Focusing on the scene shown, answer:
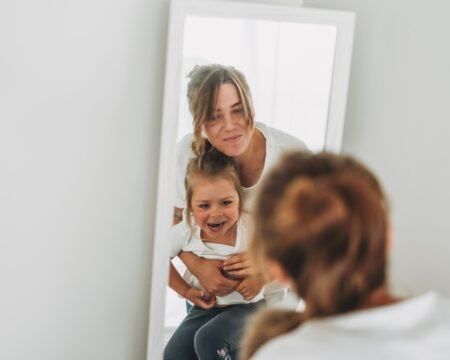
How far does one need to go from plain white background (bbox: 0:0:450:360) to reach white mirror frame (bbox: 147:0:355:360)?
0.30 ft

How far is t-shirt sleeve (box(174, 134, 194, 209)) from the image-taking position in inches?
80.1

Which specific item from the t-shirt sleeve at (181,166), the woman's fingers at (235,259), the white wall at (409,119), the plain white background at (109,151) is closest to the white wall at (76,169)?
the plain white background at (109,151)

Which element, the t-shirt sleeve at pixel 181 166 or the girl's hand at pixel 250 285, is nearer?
the t-shirt sleeve at pixel 181 166

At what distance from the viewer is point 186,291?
211cm

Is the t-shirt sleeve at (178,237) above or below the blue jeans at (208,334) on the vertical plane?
above

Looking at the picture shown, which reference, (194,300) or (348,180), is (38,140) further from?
(348,180)

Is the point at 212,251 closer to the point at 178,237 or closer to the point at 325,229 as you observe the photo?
the point at 178,237

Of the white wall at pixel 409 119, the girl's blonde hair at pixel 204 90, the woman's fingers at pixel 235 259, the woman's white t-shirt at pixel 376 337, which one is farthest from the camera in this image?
the woman's fingers at pixel 235 259

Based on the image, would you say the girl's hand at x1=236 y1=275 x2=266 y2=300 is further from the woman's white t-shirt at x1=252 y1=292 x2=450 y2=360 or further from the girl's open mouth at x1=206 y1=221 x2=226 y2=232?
the woman's white t-shirt at x1=252 y1=292 x2=450 y2=360

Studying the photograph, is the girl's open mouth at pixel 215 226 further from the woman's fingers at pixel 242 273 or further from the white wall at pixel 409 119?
the white wall at pixel 409 119

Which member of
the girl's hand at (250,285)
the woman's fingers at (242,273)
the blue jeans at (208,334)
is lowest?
the blue jeans at (208,334)

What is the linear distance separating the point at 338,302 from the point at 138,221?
1091mm

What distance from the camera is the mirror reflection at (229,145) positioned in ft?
6.65

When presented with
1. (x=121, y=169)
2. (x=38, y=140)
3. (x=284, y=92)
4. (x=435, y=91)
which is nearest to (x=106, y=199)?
(x=121, y=169)
